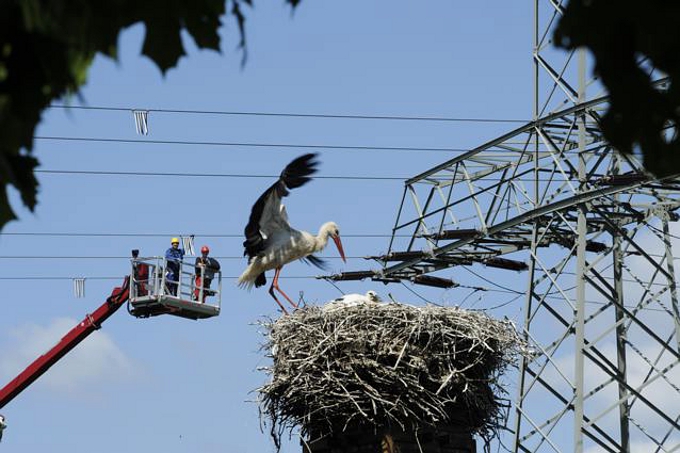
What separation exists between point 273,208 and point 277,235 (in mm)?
443

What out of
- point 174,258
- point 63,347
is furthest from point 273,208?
point 63,347

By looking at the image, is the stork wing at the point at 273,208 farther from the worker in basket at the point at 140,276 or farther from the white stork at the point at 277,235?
the worker in basket at the point at 140,276

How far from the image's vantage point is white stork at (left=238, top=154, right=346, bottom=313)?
17078 mm

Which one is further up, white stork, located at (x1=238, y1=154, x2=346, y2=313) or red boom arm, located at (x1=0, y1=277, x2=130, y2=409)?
white stork, located at (x1=238, y1=154, x2=346, y2=313)

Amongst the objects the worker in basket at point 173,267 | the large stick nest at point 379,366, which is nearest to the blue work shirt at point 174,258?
the worker in basket at point 173,267

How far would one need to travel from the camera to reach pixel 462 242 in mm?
17141

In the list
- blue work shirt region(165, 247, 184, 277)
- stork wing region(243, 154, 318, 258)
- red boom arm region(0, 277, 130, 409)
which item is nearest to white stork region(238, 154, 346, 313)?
stork wing region(243, 154, 318, 258)

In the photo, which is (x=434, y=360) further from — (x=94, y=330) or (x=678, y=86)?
(x=678, y=86)

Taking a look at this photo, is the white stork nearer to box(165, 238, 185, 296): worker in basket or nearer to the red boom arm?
box(165, 238, 185, 296): worker in basket

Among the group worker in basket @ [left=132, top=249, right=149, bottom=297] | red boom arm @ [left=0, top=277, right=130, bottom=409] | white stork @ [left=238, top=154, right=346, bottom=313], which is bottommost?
red boom arm @ [left=0, top=277, right=130, bottom=409]

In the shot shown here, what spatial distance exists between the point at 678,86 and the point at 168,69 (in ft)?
3.64

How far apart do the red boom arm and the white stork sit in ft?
12.9

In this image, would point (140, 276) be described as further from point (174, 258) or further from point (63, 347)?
point (63, 347)

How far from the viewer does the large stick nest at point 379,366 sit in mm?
13711
